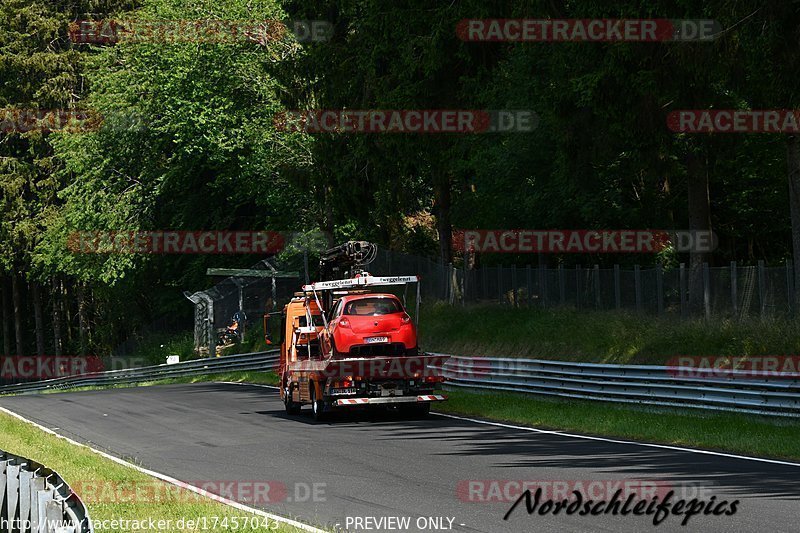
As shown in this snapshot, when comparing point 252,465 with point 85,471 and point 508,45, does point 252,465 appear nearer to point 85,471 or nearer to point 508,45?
point 85,471

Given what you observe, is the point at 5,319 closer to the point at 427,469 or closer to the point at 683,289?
the point at 683,289

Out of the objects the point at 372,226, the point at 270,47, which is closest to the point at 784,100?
the point at 372,226

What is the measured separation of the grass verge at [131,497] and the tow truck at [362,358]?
18.0 feet

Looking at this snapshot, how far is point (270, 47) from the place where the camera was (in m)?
50.3

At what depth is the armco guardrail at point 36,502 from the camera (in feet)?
23.8

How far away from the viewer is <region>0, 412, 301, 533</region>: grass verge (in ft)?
36.9

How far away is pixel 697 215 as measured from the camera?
30.5m

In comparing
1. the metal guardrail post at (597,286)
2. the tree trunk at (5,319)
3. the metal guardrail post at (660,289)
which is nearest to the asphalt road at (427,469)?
the metal guardrail post at (660,289)

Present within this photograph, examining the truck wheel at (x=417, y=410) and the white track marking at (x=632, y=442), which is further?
the truck wheel at (x=417, y=410)

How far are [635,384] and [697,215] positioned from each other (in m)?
8.56

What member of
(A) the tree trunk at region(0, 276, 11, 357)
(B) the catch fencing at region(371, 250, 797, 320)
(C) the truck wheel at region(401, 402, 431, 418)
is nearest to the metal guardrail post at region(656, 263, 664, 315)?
(B) the catch fencing at region(371, 250, 797, 320)

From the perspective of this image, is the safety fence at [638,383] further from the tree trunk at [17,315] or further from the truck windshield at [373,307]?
the tree trunk at [17,315]

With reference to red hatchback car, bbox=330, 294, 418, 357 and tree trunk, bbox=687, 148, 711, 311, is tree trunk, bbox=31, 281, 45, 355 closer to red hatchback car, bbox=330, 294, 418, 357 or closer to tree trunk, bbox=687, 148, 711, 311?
tree trunk, bbox=687, 148, 711, 311

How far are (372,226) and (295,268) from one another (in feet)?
12.9
